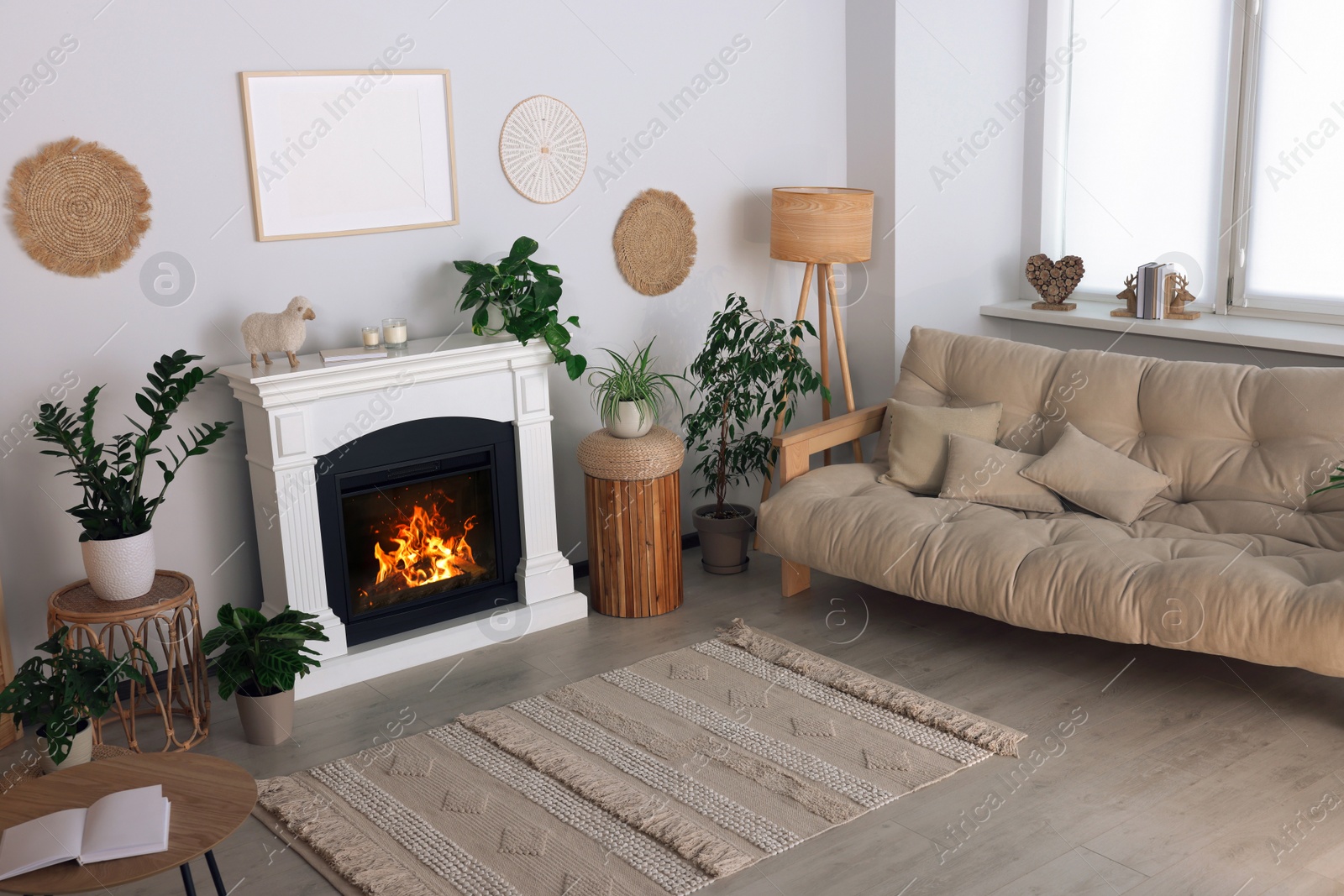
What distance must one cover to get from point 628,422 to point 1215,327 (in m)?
2.14

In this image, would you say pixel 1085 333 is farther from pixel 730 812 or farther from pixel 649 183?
pixel 730 812

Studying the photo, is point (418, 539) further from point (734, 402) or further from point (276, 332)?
point (734, 402)

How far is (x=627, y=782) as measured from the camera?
291 centimetres

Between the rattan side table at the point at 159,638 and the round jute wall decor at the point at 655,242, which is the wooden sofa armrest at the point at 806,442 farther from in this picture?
the rattan side table at the point at 159,638

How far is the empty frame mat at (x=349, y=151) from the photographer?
138 inches

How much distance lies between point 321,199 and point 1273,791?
3.11 metres

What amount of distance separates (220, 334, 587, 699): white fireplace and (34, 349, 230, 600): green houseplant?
211 mm

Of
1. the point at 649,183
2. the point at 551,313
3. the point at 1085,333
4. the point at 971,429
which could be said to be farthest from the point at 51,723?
the point at 1085,333

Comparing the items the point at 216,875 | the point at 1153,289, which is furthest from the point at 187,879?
the point at 1153,289

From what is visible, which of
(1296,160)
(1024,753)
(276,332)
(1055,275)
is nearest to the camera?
(1024,753)

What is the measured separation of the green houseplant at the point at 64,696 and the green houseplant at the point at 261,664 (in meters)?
0.25

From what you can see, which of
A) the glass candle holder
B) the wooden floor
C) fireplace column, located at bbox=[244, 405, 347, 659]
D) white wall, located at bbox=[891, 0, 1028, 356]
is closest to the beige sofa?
the wooden floor

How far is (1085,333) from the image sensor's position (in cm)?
464

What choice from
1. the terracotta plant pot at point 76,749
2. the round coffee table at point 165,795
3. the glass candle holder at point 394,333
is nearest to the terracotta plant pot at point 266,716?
the terracotta plant pot at point 76,749
